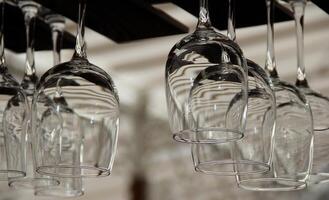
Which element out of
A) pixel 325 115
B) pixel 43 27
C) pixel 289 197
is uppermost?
pixel 43 27

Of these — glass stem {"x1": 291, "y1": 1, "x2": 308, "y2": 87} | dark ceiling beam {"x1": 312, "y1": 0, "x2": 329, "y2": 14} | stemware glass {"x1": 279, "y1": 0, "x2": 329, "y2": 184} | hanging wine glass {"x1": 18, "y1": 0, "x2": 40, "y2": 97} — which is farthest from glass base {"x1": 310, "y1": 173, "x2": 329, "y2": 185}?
hanging wine glass {"x1": 18, "y1": 0, "x2": 40, "y2": 97}

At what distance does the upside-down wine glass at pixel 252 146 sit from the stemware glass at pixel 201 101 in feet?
0.10

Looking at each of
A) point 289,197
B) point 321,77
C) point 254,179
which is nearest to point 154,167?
point 289,197

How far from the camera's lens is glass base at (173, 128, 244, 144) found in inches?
25.6

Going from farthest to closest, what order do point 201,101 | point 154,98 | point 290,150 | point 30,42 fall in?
point 154,98 < point 30,42 < point 290,150 < point 201,101

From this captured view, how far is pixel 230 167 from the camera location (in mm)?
722

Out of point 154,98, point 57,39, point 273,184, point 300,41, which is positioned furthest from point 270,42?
point 154,98

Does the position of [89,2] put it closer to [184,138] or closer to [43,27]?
[43,27]

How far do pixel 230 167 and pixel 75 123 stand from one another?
15cm

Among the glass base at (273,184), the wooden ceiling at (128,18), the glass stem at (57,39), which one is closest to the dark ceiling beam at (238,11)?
the wooden ceiling at (128,18)

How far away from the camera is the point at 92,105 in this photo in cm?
70

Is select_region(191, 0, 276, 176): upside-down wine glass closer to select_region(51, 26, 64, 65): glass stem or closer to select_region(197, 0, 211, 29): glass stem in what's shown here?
select_region(197, 0, 211, 29): glass stem

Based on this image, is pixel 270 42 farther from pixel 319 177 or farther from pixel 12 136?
pixel 12 136

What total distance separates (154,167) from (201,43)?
2.21 meters
